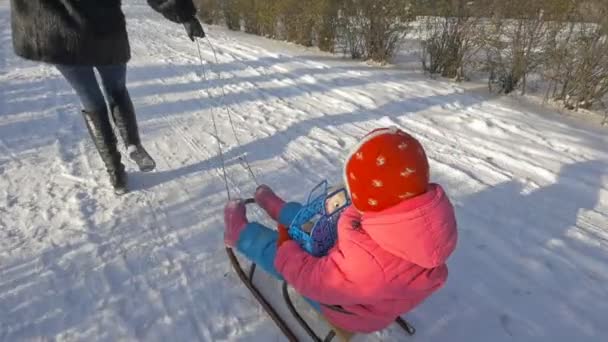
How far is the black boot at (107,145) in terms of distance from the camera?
2715 millimetres

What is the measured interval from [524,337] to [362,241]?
1107 millimetres

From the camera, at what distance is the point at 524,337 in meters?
1.99

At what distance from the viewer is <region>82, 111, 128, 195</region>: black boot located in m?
2.71

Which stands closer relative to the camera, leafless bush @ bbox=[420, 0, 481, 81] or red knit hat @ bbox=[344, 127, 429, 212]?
red knit hat @ bbox=[344, 127, 429, 212]

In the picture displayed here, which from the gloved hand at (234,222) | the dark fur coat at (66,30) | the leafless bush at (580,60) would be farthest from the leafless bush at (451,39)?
the gloved hand at (234,222)

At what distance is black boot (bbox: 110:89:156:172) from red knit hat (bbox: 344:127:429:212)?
197 centimetres

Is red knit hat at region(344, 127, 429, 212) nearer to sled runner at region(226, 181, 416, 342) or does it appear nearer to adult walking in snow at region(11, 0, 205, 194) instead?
sled runner at region(226, 181, 416, 342)

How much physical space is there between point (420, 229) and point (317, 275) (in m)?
0.45

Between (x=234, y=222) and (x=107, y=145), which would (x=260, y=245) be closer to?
(x=234, y=222)

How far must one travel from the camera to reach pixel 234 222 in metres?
2.03

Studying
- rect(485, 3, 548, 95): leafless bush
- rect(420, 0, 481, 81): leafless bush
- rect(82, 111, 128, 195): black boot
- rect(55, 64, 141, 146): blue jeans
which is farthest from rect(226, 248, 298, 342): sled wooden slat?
rect(420, 0, 481, 81): leafless bush

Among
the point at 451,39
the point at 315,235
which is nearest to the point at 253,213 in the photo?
the point at 315,235

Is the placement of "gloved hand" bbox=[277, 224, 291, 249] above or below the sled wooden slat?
above

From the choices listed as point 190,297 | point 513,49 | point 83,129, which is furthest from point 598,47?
point 83,129
